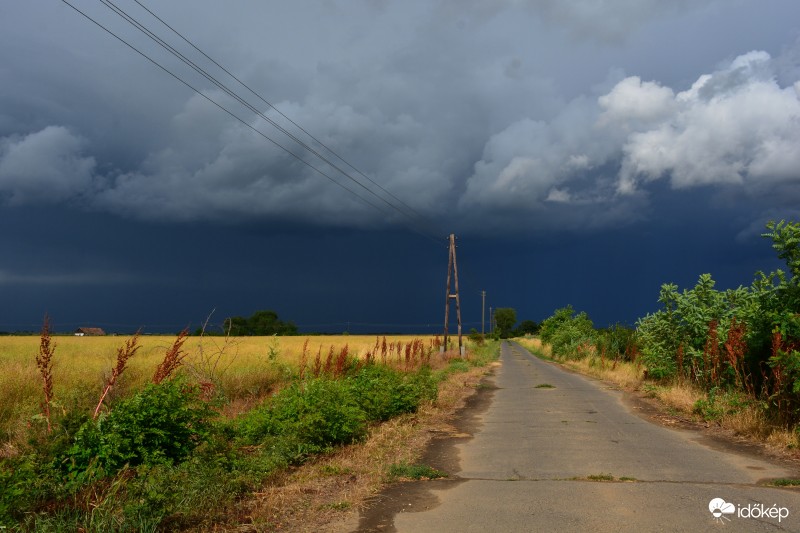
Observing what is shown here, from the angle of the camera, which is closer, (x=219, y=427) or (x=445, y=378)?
(x=219, y=427)

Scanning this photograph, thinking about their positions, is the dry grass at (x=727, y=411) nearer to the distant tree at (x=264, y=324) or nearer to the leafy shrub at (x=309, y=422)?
the leafy shrub at (x=309, y=422)

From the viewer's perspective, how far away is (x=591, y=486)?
6543 mm

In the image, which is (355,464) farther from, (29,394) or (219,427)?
(29,394)

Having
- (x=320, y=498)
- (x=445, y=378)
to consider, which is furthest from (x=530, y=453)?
(x=445, y=378)

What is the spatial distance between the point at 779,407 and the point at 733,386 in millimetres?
3430

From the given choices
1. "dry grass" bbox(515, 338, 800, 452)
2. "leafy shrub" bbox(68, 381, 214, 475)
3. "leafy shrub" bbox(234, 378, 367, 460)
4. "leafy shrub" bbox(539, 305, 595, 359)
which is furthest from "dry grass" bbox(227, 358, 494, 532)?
"leafy shrub" bbox(539, 305, 595, 359)

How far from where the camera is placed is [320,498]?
6203mm

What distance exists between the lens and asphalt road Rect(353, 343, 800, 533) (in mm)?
5270

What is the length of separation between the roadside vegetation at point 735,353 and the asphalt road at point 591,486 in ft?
4.00

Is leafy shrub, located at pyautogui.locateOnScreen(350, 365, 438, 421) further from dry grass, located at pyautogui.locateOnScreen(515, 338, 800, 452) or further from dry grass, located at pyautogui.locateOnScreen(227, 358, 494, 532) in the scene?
dry grass, located at pyautogui.locateOnScreen(515, 338, 800, 452)

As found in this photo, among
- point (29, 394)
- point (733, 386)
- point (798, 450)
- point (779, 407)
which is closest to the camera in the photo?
point (798, 450)

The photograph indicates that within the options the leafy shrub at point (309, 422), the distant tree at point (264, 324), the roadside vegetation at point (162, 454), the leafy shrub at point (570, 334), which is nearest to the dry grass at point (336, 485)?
the roadside vegetation at point (162, 454)

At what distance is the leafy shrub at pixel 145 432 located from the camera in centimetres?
588

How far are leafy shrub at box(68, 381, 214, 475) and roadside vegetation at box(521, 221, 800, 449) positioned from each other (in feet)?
29.2
